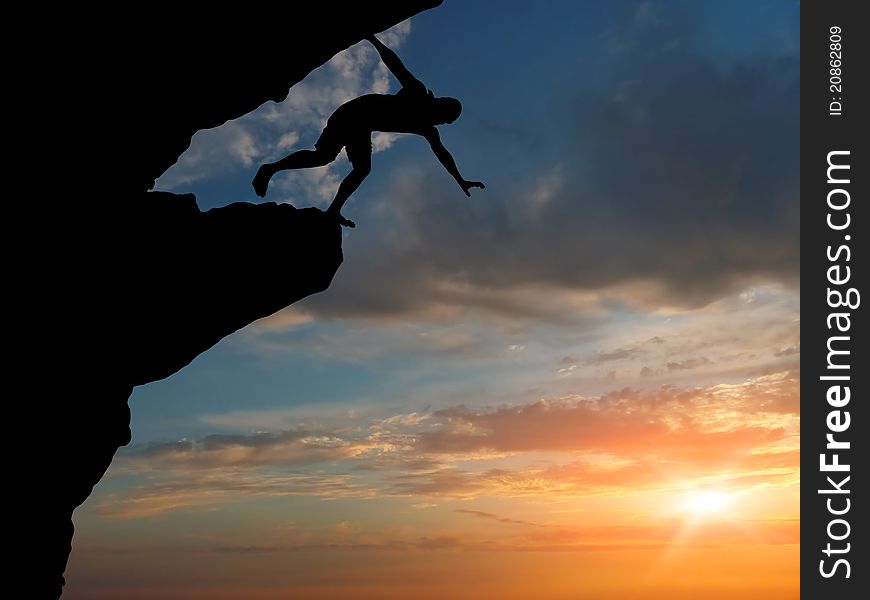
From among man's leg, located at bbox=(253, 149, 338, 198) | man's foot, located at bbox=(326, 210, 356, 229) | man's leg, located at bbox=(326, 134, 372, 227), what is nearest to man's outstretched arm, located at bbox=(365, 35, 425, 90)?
man's leg, located at bbox=(326, 134, 372, 227)

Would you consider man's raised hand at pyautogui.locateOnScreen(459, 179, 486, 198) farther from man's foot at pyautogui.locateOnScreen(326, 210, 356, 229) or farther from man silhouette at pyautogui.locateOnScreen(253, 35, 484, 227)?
man's foot at pyautogui.locateOnScreen(326, 210, 356, 229)

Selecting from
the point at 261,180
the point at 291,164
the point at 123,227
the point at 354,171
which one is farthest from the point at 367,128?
the point at 123,227

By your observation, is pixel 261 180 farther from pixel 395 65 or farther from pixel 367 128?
pixel 395 65

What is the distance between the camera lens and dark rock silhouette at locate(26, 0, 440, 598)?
9516mm

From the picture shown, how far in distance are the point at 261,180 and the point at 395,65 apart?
2.98 metres

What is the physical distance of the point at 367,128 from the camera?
12508 mm

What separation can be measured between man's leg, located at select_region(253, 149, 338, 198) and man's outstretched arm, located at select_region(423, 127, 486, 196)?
178cm

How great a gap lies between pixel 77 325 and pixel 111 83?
345 centimetres

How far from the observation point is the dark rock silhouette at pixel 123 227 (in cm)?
952

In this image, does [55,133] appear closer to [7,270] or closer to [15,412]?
[7,270]

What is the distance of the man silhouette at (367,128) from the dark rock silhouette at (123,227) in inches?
41.7
